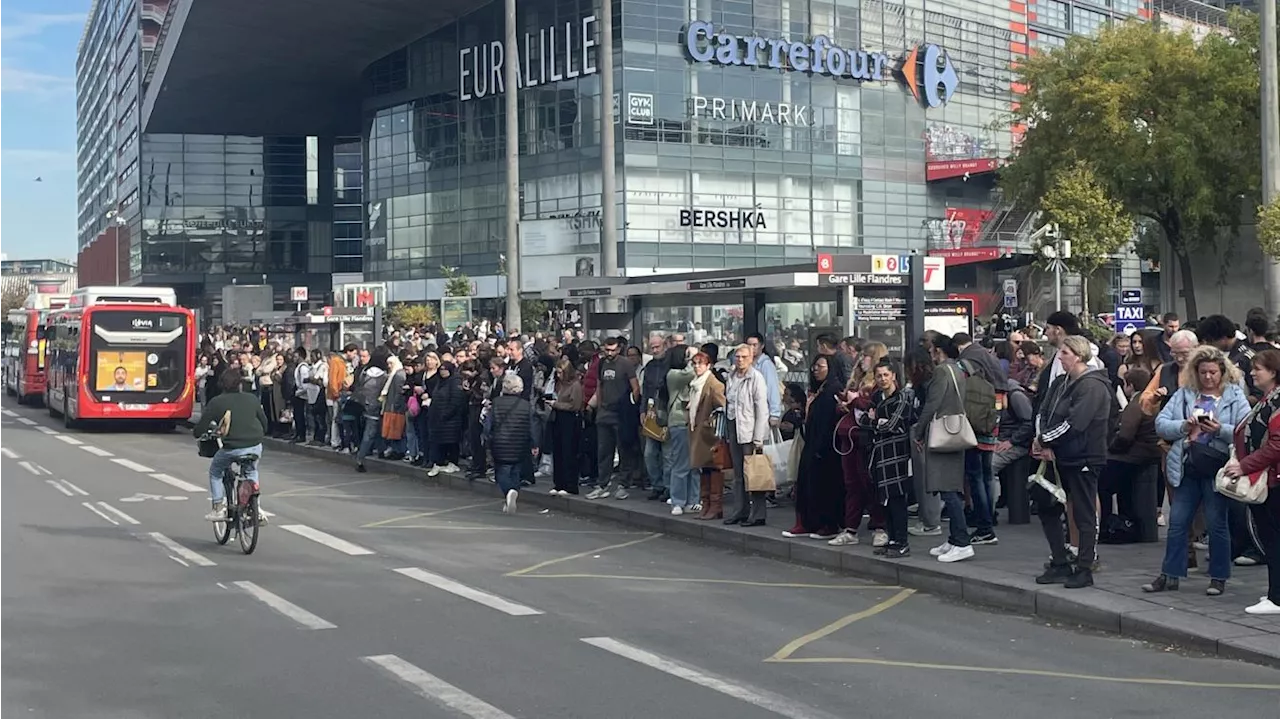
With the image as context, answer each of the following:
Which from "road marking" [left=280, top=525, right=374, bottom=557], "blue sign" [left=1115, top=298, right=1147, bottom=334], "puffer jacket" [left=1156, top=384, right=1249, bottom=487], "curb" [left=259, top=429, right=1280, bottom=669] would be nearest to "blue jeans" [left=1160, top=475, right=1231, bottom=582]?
"puffer jacket" [left=1156, top=384, right=1249, bottom=487]

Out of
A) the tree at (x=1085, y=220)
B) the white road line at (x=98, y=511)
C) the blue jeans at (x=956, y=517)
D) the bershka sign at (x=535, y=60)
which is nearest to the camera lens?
the blue jeans at (x=956, y=517)

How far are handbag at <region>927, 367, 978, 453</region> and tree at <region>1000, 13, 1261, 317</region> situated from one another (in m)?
27.0

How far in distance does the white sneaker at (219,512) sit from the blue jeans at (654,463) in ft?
16.0

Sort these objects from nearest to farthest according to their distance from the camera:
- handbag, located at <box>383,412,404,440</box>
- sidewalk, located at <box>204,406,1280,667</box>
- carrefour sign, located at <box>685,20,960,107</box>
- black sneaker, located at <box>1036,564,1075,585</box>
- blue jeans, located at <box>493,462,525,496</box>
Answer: sidewalk, located at <box>204,406,1280,667</box>
black sneaker, located at <box>1036,564,1075,585</box>
blue jeans, located at <box>493,462,525,496</box>
handbag, located at <box>383,412,404,440</box>
carrefour sign, located at <box>685,20,960,107</box>

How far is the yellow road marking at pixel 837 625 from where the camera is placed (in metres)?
8.27

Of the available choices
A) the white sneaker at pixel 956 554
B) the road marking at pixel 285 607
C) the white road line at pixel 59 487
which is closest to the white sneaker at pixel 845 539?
the white sneaker at pixel 956 554

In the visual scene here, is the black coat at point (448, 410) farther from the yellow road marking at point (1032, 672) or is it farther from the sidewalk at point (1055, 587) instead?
the yellow road marking at point (1032, 672)

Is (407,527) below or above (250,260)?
below

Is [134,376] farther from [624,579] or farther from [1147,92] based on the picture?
[1147,92]

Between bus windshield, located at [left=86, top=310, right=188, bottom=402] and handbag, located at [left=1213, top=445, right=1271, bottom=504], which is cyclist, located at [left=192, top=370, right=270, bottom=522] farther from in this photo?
bus windshield, located at [left=86, top=310, right=188, bottom=402]

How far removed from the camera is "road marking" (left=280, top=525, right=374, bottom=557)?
41.1 ft

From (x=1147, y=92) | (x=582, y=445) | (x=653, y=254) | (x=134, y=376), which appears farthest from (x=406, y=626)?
(x=653, y=254)

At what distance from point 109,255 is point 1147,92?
8774 centimetres

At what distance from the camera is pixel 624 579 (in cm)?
1110
